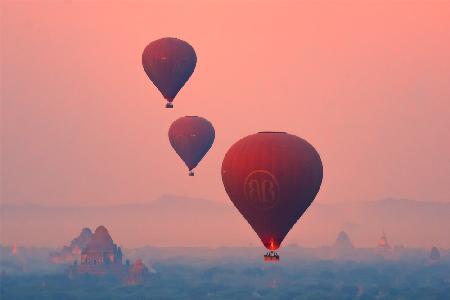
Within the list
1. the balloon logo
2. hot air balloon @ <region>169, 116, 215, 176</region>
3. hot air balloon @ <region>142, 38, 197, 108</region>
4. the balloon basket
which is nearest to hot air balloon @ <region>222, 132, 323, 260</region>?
the balloon logo

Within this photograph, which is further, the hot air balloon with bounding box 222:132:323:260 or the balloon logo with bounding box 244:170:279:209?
the hot air balloon with bounding box 222:132:323:260

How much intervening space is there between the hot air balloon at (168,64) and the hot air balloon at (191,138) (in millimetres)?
10911

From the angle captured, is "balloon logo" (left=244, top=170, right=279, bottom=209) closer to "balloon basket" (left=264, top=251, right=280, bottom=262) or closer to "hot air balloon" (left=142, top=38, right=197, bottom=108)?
"balloon basket" (left=264, top=251, right=280, bottom=262)

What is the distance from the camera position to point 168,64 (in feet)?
342

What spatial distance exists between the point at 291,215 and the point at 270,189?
2884 mm

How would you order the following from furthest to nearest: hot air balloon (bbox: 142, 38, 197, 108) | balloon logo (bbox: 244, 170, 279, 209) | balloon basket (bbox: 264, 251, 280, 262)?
hot air balloon (bbox: 142, 38, 197, 108) < balloon logo (bbox: 244, 170, 279, 209) < balloon basket (bbox: 264, 251, 280, 262)

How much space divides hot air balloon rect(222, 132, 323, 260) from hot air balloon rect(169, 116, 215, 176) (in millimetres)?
36977

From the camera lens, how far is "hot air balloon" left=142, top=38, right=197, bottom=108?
340 feet

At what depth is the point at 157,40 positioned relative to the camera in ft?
347

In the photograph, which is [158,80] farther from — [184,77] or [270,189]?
[270,189]

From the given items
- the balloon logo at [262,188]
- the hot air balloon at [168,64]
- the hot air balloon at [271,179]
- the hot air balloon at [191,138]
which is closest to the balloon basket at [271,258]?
the hot air balloon at [271,179]

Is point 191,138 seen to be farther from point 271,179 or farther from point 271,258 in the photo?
point 271,258

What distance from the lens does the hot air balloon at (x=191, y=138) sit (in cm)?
11359

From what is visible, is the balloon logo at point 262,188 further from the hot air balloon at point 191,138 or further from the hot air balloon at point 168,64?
the hot air balloon at point 191,138
